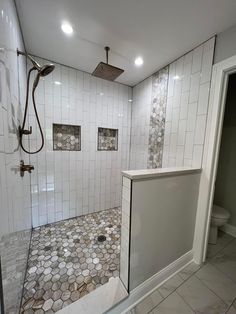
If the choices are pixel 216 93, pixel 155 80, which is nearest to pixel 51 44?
pixel 155 80

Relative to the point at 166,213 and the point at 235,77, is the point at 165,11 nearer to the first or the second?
the point at 235,77

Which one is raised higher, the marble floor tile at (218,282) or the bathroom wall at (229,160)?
the bathroom wall at (229,160)

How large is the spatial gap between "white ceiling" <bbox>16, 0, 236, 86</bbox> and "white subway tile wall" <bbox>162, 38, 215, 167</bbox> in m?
0.15

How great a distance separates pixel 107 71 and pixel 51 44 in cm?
73

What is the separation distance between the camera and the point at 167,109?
199cm

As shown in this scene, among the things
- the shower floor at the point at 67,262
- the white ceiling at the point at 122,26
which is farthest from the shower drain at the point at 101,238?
the white ceiling at the point at 122,26

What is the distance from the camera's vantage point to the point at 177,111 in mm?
1838

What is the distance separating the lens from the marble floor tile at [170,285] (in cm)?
129

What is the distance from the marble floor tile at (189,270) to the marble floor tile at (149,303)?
358 mm

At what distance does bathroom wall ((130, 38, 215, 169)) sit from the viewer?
155 cm

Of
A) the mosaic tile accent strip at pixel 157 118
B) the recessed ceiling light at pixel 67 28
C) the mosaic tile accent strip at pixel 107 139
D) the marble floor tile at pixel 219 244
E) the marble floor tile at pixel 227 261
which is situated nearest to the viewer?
the recessed ceiling light at pixel 67 28

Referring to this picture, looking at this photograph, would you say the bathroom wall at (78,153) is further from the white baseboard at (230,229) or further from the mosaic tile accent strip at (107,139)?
the white baseboard at (230,229)

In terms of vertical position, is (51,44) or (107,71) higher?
(51,44)

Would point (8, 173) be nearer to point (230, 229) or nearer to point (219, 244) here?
point (219, 244)
